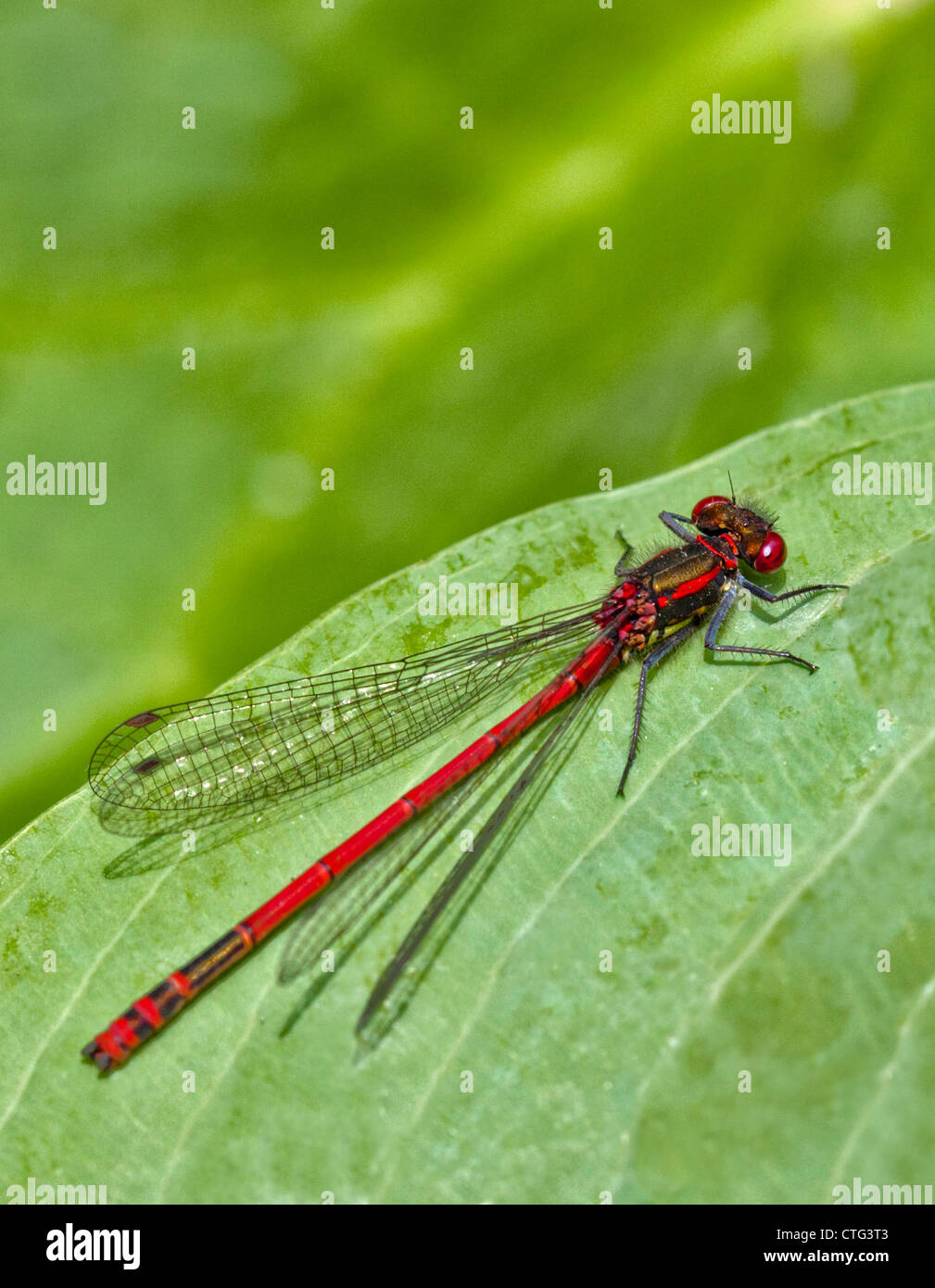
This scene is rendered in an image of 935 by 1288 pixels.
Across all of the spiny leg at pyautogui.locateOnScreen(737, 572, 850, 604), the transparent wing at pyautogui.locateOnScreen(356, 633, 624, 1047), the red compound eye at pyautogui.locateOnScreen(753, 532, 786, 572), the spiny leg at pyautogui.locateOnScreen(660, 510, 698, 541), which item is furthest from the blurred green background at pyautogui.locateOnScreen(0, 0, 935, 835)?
the transparent wing at pyautogui.locateOnScreen(356, 633, 624, 1047)

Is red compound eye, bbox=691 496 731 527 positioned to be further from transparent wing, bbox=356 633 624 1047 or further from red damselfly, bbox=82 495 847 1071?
transparent wing, bbox=356 633 624 1047

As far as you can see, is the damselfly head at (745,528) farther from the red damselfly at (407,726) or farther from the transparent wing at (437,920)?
the transparent wing at (437,920)

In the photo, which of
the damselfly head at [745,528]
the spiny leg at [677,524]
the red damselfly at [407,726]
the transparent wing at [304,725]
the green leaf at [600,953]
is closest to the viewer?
the green leaf at [600,953]

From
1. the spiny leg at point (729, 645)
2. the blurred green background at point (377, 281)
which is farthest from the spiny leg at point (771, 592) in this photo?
the blurred green background at point (377, 281)

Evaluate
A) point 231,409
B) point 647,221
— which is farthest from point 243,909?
point 647,221

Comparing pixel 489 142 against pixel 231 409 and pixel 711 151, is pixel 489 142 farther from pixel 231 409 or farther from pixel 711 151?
pixel 231 409

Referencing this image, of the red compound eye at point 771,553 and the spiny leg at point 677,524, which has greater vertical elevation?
the spiny leg at point 677,524

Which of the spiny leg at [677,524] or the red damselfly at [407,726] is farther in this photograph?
the spiny leg at [677,524]
